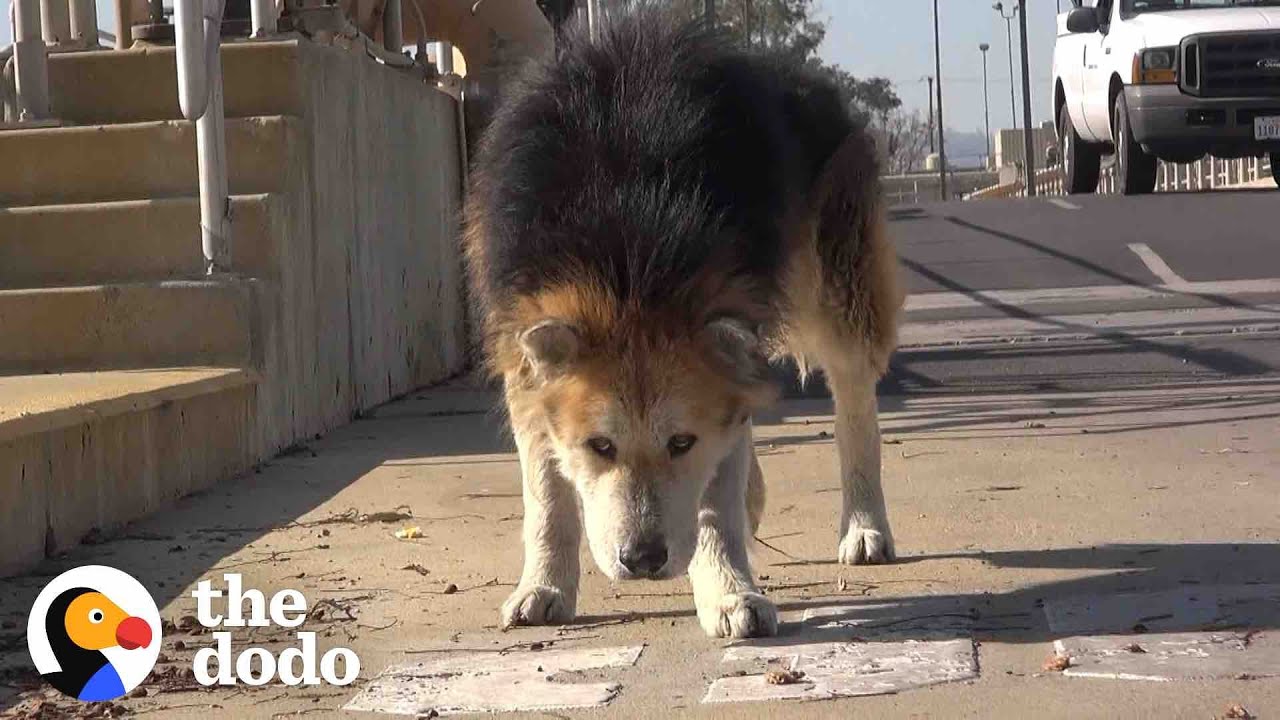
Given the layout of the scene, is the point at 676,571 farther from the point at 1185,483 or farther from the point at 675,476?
the point at 1185,483

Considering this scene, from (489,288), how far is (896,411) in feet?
14.1

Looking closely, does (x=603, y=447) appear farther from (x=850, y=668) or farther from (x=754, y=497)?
(x=754, y=497)

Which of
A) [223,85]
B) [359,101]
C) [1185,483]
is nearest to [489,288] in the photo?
[1185,483]

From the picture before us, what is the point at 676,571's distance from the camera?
438cm

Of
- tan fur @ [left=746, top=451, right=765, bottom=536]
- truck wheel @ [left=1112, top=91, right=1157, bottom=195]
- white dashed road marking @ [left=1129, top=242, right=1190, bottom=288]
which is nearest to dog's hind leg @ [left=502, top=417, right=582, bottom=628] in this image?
tan fur @ [left=746, top=451, right=765, bottom=536]

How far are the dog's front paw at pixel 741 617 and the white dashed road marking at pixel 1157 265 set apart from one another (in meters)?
7.93

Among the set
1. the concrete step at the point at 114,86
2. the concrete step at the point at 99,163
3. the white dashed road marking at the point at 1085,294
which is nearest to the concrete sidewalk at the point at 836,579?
the concrete step at the point at 99,163

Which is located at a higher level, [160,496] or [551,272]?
[551,272]

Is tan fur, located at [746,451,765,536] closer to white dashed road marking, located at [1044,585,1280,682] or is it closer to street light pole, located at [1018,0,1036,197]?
white dashed road marking, located at [1044,585,1280,682]

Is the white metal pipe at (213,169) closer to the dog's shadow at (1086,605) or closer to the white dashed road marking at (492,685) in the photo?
the dog's shadow at (1086,605)

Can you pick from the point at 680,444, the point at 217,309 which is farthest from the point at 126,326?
the point at 680,444

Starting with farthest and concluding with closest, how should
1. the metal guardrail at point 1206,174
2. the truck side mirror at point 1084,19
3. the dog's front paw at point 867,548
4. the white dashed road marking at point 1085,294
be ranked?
the metal guardrail at point 1206,174, the truck side mirror at point 1084,19, the white dashed road marking at point 1085,294, the dog's front paw at point 867,548

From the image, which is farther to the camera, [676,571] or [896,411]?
[896,411]

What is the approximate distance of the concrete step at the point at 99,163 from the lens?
8.62 meters
